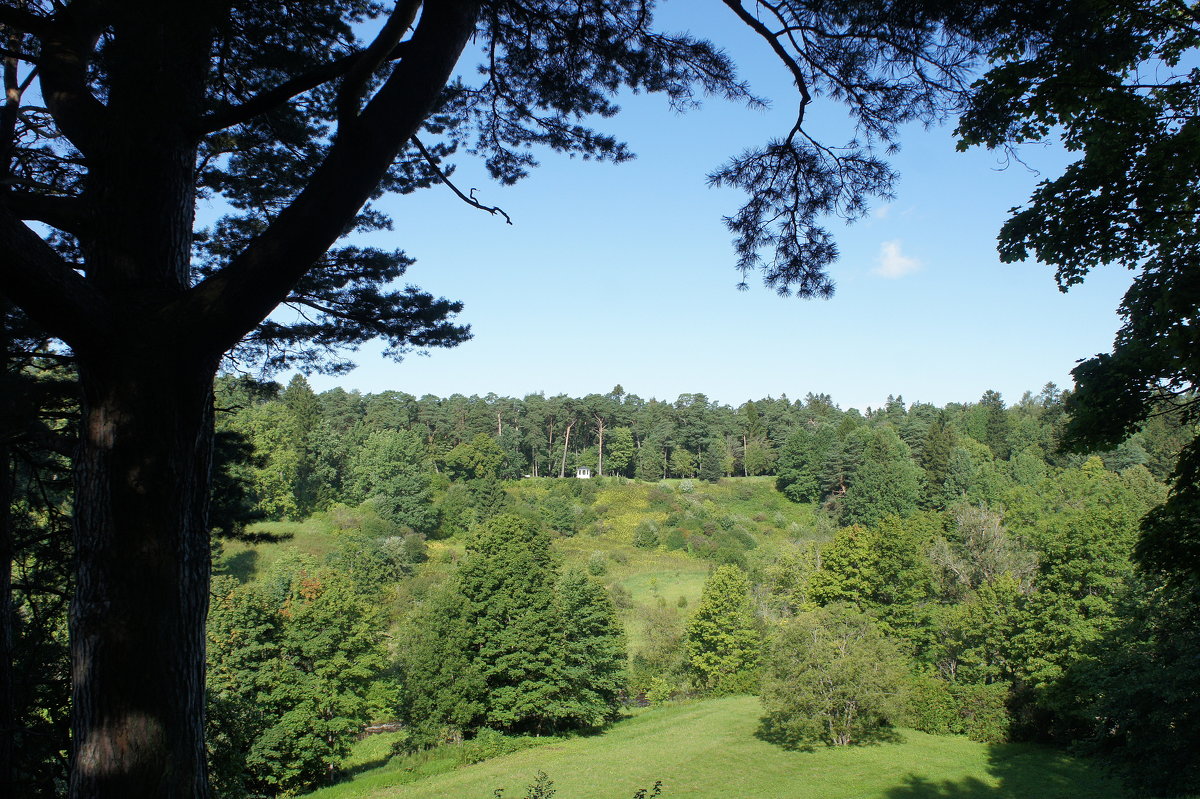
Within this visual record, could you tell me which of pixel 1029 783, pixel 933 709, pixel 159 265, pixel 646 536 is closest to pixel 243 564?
pixel 646 536

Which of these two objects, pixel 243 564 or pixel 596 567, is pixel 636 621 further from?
pixel 243 564

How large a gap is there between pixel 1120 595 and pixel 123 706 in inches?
1003

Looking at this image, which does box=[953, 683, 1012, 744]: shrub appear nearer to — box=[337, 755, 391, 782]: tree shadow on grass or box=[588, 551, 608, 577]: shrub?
box=[588, 551, 608, 577]: shrub

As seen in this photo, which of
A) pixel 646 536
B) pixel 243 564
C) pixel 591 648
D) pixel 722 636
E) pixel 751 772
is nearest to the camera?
pixel 751 772

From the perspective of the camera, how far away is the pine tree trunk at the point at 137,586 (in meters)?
2.29

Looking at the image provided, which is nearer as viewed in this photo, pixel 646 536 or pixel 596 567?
pixel 596 567

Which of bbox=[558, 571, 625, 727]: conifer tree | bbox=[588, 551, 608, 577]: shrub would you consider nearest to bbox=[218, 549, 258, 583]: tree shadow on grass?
bbox=[588, 551, 608, 577]: shrub

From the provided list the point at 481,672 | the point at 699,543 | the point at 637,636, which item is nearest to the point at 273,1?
the point at 481,672

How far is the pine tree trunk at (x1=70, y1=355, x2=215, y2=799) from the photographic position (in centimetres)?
229

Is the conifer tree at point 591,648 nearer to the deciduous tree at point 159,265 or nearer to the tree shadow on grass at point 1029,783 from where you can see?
the tree shadow on grass at point 1029,783

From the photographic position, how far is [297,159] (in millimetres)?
5609

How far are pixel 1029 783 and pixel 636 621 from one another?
920 inches

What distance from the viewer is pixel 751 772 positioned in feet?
67.6

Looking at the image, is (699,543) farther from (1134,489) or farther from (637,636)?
(1134,489)
